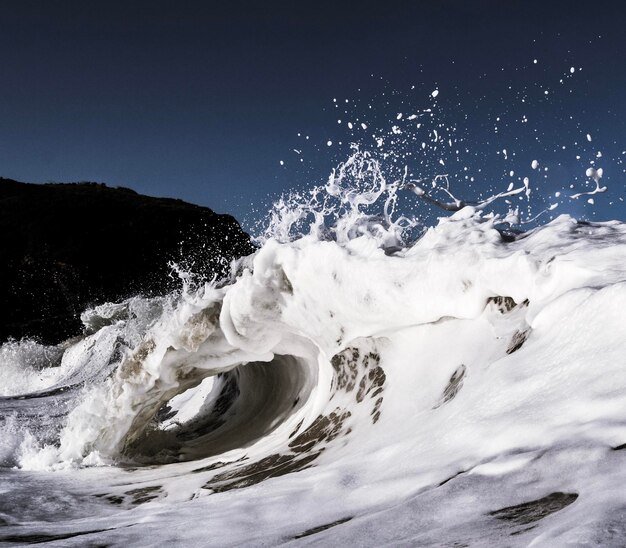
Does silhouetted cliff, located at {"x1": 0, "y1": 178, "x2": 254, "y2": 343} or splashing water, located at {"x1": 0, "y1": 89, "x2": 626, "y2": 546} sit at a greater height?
silhouetted cliff, located at {"x1": 0, "y1": 178, "x2": 254, "y2": 343}

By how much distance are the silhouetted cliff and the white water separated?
14.6 metres

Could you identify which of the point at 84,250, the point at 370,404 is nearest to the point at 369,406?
the point at 370,404

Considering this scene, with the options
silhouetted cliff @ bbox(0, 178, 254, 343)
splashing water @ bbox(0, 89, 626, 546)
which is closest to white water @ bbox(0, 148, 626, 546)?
splashing water @ bbox(0, 89, 626, 546)

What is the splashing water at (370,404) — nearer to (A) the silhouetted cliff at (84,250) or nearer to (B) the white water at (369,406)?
(B) the white water at (369,406)

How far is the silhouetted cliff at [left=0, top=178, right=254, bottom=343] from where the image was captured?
20500 mm

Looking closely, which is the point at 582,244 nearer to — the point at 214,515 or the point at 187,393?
the point at 214,515

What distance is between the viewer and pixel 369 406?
3.94 m

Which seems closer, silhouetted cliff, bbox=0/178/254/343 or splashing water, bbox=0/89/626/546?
splashing water, bbox=0/89/626/546

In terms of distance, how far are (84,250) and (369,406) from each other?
66.1 ft

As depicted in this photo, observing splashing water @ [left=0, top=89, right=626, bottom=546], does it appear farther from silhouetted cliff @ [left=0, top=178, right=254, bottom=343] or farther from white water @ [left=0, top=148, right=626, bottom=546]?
silhouetted cliff @ [left=0, top=178, right=254, bottom=343]

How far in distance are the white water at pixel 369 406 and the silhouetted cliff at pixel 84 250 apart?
14.6m

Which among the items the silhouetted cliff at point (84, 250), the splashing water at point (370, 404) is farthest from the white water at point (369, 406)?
the silhouetted cliff at point (84, 250)

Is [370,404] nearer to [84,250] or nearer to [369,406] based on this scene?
[369,406]

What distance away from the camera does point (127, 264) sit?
22109 mm
